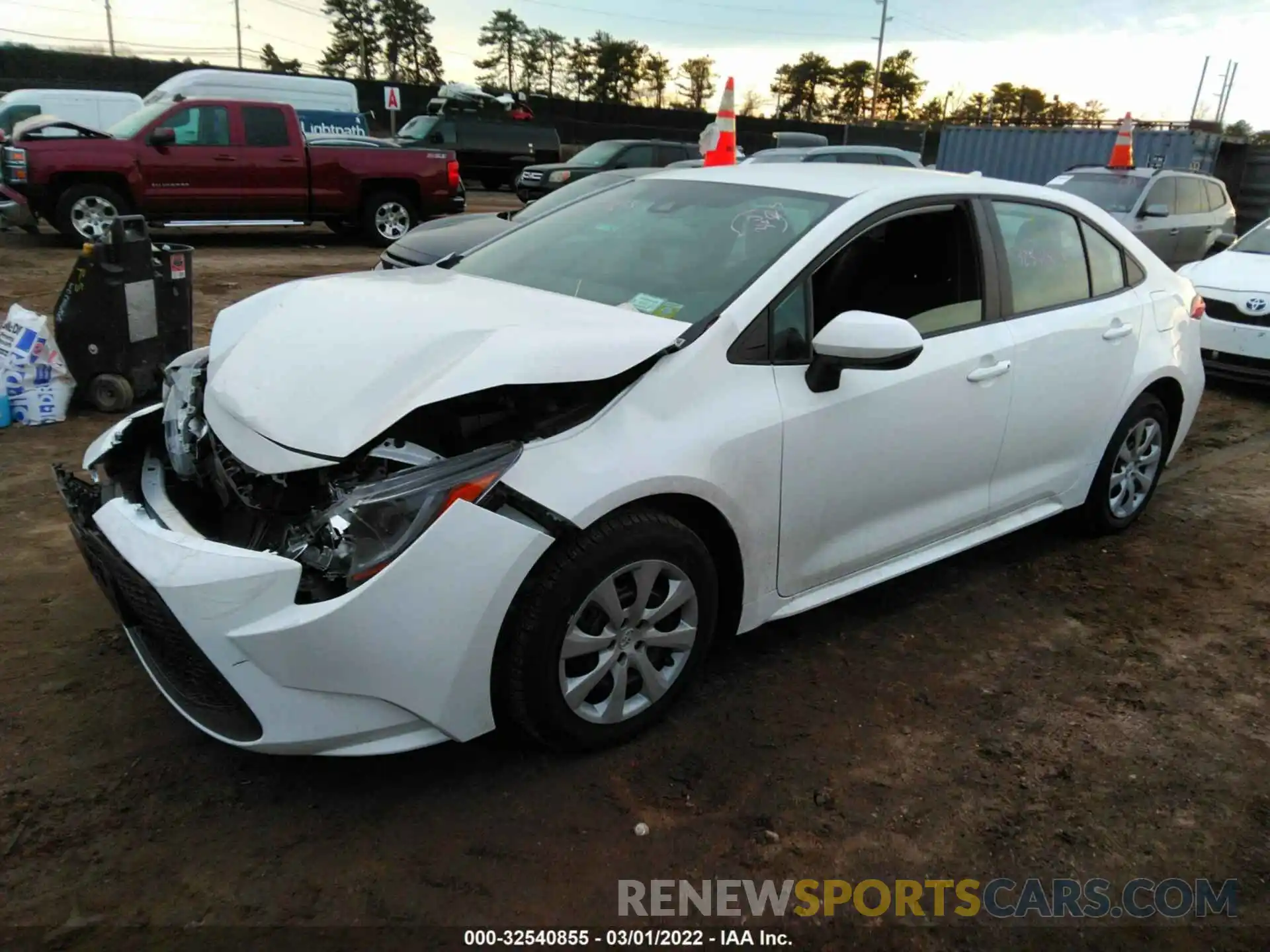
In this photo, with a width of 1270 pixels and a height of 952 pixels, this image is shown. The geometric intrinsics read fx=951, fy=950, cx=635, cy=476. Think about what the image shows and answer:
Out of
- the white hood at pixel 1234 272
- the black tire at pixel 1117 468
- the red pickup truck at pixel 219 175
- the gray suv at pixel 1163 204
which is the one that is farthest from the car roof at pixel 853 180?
the red pickup truck at pixel 219 175

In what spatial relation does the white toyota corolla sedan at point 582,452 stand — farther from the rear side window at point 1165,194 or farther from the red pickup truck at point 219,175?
the red pickup truck at point 219,175

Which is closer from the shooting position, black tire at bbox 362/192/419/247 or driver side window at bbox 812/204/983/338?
driver side window at bbox 812/204/983/338

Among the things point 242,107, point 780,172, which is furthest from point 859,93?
point 780,172

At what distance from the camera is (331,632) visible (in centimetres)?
223

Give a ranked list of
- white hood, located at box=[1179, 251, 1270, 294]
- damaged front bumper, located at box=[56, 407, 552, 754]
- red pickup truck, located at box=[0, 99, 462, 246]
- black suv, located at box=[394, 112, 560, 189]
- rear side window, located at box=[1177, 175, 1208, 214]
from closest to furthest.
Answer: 1. damaged front bumper, located at box=[56, 407, 552, 754]
2. white hood, located at box=[1179, 251, 1270, 294]
3. red pickup truck, located at box=[0, 99, 462, 246]
4. rear side window, located at box=[1177, 175, 1208, 214]
5. black suv, located at box=[394, 112, 560, 189]

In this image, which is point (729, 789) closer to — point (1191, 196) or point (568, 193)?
point (568, 193)

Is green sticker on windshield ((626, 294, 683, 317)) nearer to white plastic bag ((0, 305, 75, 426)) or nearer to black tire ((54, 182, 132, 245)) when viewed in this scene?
white plastic bag ((0, 305, 75, 426))

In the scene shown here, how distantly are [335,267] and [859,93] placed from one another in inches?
2809

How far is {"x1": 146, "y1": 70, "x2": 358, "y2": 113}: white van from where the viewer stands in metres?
17.5

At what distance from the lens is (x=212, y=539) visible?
270 centimetres

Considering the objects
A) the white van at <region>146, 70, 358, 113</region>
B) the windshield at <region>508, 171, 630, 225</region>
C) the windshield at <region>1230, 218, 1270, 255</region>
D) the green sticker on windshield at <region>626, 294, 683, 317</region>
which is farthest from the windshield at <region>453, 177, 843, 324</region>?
the white van at <region>146, 70, 358, 113</region>

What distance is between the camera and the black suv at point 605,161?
55.2 feet

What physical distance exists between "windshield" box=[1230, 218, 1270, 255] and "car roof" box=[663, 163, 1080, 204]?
18.3 feet

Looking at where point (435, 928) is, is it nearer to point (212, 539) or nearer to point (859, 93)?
point (212, 539)
